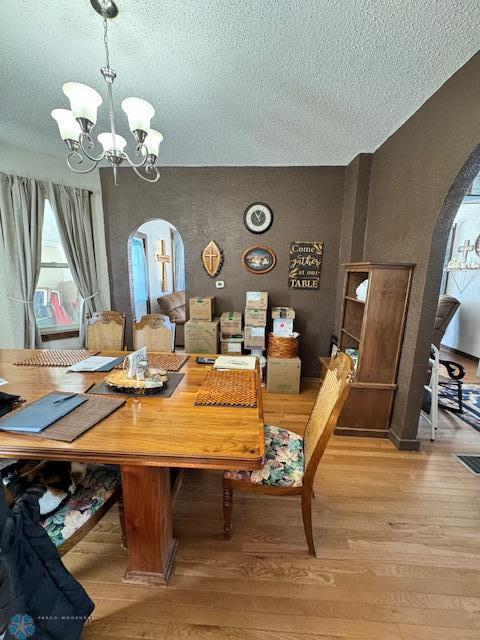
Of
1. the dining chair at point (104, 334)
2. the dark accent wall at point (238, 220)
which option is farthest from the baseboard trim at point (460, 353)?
the dining chair at point (104, 334)

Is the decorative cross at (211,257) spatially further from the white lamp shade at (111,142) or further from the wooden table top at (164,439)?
the wooden table top at (164,439)

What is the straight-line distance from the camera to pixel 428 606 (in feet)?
3.68

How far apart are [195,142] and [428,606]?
3565mm

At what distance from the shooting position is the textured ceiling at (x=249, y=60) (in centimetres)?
125

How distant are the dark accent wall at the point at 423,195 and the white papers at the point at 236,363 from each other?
50.4 inches

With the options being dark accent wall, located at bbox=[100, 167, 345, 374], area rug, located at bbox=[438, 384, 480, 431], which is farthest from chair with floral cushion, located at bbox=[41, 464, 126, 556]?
area rug, located at bbox=[438, 384, 480, 431]

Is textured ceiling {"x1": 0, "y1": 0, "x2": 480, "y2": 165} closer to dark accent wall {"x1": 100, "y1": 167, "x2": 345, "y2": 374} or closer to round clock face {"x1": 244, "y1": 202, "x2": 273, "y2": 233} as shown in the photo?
dark accent wall {"x1": 100, "y1": 167, "x2": 345, "y2": 374}

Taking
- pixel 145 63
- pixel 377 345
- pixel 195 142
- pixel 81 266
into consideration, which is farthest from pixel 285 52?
pixel 81 266

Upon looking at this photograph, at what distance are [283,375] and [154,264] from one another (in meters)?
3.48

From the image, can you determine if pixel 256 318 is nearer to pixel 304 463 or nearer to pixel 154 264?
pixel 304 463

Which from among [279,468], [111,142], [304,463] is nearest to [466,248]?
[304,463]

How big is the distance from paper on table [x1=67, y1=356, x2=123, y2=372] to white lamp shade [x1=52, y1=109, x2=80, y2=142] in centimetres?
131

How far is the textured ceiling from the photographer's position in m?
1.25

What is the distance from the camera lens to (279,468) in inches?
50.7
